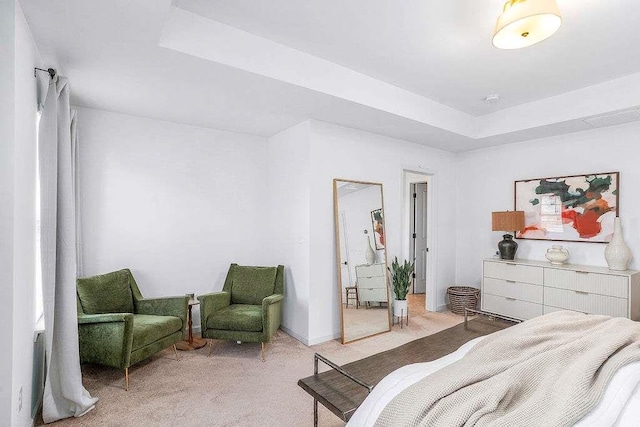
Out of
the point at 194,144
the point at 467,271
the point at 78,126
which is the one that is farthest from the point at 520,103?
the point at 78,126

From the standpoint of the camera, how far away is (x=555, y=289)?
12.1 ft

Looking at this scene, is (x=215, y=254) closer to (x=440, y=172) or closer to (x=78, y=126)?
(x=78, y=126)

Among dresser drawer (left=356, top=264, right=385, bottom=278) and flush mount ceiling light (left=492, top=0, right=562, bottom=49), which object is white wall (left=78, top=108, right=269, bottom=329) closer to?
dresser drawer (left=356, top=264, right=385, bottom=278)

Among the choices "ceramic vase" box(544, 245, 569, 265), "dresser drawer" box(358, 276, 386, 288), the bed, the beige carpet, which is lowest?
the beige carpet

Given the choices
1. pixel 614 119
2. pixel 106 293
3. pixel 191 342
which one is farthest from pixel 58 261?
pixel 614 119

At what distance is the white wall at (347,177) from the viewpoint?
3.61 metres

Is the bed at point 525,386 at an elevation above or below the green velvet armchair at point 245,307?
above

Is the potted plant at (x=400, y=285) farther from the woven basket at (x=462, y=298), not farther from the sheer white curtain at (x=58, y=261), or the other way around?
the sheer white curtain at (x=58, y=261)

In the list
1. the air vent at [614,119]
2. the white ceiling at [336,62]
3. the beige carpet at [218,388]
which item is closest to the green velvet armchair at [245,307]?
the beige carpet at [218,388]

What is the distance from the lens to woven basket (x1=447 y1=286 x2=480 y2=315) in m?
4.55

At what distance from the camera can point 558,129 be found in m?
→ 3.80

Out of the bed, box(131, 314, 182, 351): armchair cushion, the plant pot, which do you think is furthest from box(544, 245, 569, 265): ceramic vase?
box(131, 314, 182, 351): armchair cushion

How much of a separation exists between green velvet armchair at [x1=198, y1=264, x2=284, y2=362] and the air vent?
3.66 meters

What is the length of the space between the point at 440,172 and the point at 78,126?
445 centimetres
